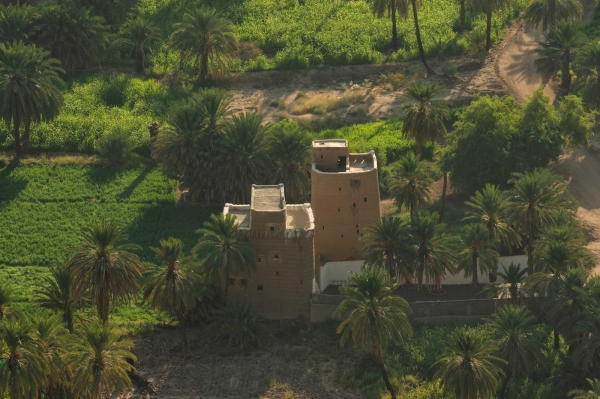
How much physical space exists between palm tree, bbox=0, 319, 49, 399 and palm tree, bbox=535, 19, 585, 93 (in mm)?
56028

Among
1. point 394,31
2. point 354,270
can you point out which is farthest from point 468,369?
→ point 394,31

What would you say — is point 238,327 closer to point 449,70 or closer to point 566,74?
point 449,70

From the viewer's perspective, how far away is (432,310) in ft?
328

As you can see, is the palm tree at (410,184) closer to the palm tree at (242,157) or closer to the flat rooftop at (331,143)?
the flat rooftop at (331,143)

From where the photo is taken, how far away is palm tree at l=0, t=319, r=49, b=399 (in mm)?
85000

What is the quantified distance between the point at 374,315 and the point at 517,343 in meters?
8.81

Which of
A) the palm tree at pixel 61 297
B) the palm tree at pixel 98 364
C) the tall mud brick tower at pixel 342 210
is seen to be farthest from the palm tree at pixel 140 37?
the palm tree at pixel 98 364

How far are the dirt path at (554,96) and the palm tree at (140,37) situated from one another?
1198 inches

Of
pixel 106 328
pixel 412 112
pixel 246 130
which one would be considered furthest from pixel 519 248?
pixel 106 328

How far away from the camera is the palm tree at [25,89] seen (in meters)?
117

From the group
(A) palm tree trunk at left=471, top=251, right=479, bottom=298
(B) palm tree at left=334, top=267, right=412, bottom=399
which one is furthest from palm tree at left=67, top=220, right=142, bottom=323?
(A) palm tree trunk at left=471, top=251, right=479, bottom=298

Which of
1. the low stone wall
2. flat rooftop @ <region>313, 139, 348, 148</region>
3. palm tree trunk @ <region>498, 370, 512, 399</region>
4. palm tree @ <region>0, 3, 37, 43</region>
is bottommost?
palm tree trunk @ <region>498, 370, 512, 399</region>

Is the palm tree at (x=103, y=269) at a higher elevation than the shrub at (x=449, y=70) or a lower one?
lower

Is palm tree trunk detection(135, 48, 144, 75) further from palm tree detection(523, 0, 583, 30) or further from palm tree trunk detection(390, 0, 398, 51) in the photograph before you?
palm tree detection(523, 0, 583, 30)
